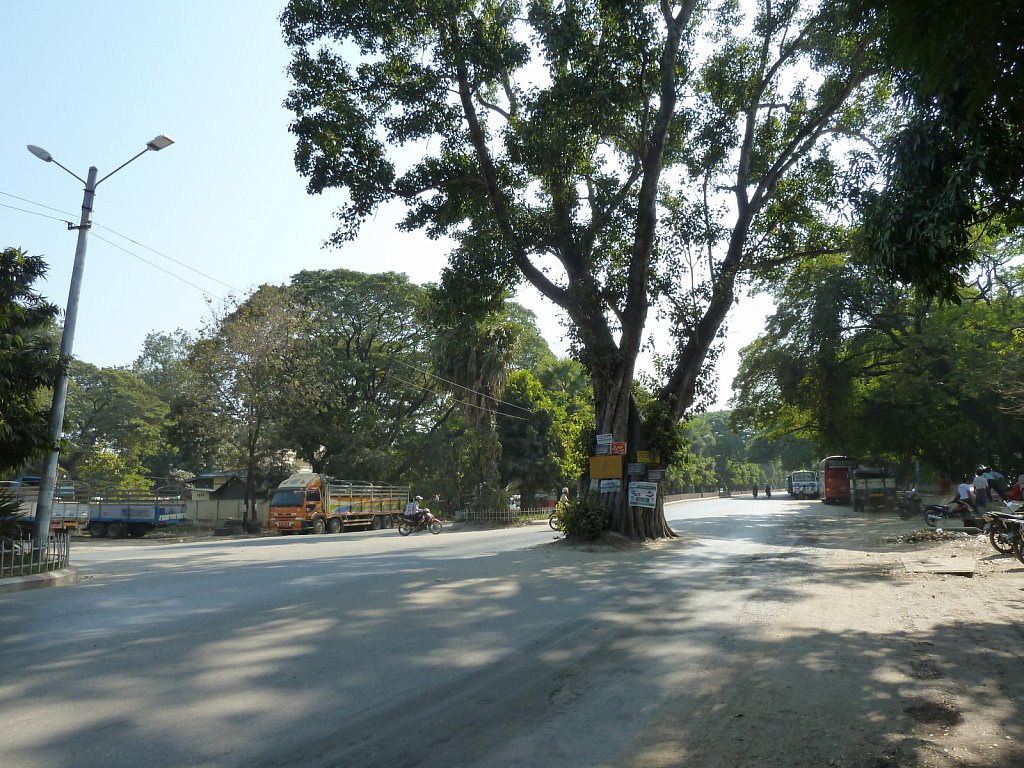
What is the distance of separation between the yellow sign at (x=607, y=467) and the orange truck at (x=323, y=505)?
17.6 metres

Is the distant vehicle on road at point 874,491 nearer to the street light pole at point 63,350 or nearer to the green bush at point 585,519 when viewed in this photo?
the green bush at point 585,519

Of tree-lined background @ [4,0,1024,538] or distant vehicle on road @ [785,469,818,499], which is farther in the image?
distant vehicle on road @ [785,469,818,499]

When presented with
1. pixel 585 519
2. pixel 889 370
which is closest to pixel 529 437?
pixel 889 370

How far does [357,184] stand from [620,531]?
1141 centimetres

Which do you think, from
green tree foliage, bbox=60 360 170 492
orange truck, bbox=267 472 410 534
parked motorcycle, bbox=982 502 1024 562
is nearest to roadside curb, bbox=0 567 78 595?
parked motorcycle, bbox=982 502 1024 562

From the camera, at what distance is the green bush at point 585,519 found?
1895cm

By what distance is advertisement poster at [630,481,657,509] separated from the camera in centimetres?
1961

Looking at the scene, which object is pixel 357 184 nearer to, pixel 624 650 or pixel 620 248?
pixel 620 248

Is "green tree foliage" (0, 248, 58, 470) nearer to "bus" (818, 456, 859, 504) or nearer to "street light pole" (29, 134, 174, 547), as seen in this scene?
"street light pole" (29, 134, 174, 547)

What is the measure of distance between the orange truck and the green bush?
1701cm

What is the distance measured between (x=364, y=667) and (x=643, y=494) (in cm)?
1432

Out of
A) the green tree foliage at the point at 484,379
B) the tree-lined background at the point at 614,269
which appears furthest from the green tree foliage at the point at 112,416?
the green tree foliage at the point at 484,379

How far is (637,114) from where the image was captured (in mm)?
19984

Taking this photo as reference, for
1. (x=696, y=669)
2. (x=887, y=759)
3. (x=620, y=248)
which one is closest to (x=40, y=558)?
(x=696, y=669)
